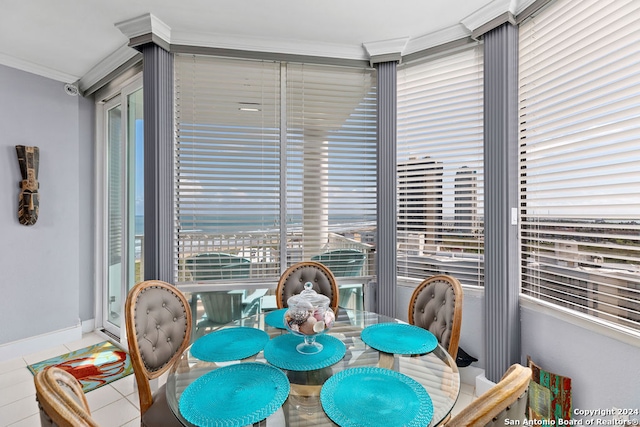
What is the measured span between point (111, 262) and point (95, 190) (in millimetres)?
834

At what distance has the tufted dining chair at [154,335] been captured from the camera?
1.49 meters

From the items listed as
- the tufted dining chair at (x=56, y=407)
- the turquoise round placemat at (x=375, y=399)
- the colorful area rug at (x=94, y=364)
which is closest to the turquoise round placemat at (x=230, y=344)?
the turquoise round placemat at (x=375, y=399)

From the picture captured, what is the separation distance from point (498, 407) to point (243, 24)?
271 centimetres

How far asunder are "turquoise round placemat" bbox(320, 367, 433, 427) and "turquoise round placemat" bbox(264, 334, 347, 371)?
131 millimetres

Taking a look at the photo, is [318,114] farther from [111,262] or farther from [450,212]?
[111,262]

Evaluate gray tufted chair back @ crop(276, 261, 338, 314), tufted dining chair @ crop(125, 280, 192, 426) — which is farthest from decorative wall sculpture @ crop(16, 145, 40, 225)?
gray tufted chair back @ crop(276, 261, 338, 314)

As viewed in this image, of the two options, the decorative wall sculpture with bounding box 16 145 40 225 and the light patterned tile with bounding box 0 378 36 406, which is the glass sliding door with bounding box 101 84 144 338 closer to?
the decorative wall sculpture with bounding box 16 145 40 225

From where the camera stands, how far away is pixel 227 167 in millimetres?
2619

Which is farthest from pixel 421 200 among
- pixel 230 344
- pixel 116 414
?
pixel 116 414

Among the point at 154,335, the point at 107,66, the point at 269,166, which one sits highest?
the point at 107,66

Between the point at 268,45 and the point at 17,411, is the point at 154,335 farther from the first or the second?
the point at 268,45

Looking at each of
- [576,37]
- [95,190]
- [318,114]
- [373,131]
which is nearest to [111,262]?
[95,190]

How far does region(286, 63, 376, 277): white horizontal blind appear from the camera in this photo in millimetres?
2709

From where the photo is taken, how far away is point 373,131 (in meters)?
2.74
